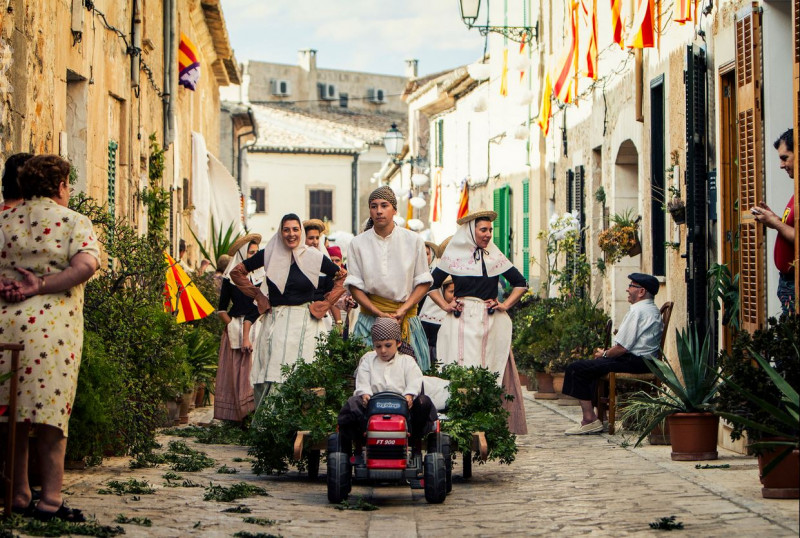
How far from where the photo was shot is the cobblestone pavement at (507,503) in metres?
6.63

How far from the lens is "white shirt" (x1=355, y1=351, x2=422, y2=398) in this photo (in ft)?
26.0

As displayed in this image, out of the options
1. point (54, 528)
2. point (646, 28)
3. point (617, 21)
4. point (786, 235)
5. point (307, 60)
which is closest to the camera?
point (54, 528)

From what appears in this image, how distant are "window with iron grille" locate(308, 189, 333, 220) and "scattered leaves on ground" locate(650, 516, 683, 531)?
56198 mm

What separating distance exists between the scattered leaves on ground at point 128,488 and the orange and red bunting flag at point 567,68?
11.0 m

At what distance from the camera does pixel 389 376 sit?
796cm

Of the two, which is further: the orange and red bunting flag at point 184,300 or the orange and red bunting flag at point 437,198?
the orange and red bunting flag at point 437,198

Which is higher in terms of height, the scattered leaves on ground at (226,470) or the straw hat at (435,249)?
the straw hat at (435,249)

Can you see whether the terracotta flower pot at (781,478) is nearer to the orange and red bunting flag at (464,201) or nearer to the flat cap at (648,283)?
the flat cap at (648,283)

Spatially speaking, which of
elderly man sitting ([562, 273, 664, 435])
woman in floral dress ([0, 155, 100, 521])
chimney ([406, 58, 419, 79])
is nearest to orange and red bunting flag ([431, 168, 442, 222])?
elderly man sitting ([562, 273, 664, 435])

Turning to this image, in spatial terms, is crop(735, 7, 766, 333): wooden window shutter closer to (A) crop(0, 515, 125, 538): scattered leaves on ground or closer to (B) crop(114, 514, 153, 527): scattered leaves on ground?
(B) crop(114, 514, 153, 527): scattered leaves on ground

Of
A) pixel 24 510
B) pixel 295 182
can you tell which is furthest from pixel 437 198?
pixel 24 510

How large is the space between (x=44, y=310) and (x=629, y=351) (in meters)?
6.29

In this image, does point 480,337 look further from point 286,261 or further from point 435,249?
point 435,249

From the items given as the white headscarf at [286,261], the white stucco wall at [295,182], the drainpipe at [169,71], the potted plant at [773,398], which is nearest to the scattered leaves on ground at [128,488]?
the white headscarf at [286,261]
